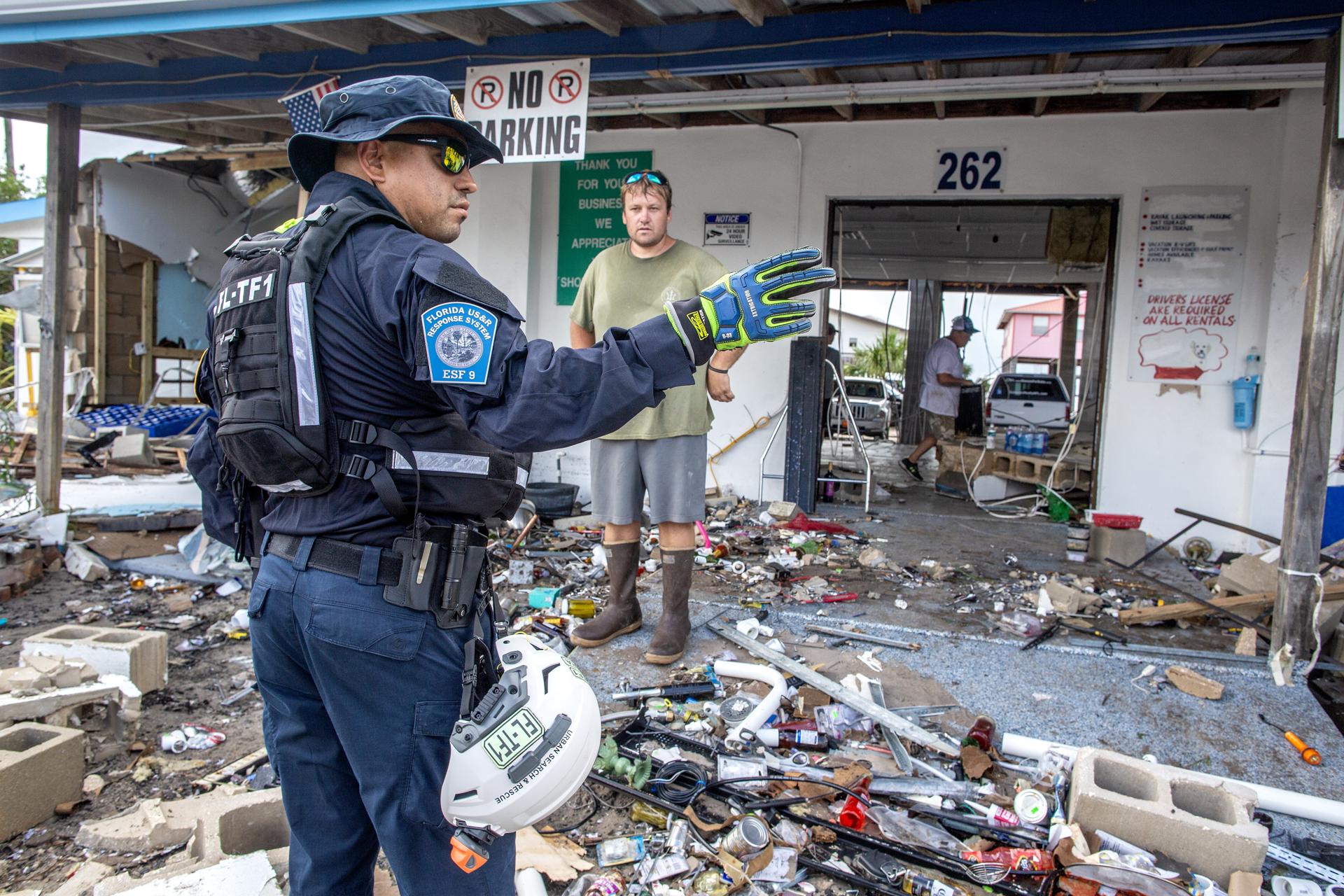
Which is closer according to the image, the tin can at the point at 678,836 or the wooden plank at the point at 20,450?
the tin can at the point at 678,836

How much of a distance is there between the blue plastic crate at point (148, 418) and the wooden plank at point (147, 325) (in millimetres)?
1238

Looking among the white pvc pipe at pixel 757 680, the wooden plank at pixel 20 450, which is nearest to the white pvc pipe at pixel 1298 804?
the white pvc pipe at pixel 757 680

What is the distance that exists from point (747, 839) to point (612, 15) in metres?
4.53

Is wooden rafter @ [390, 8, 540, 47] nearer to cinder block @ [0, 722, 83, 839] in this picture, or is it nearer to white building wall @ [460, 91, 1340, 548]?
white building wall @ [460, 91, 1340, 548]

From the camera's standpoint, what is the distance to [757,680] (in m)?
3.37

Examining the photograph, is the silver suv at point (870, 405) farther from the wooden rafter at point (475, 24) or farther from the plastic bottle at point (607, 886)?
the plastic bottle at point (607, 886)

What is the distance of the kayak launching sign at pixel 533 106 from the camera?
500 centimetres

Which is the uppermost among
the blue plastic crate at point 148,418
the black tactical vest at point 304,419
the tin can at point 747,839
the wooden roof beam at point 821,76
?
the wooden roof beam at point 821,76

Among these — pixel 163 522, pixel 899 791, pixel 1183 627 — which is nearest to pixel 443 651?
pixel 899 791

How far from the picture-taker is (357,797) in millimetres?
1654

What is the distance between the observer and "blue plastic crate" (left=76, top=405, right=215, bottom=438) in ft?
27.9

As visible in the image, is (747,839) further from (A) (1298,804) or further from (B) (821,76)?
(B) (821,76)

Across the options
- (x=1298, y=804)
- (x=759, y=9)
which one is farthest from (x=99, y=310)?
(x=1298, y=804)

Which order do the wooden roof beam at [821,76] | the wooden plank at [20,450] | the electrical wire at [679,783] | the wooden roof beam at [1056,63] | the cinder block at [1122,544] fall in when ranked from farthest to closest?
1. the wooden plank at [20,450]
2. the wooden roof beam at [821,76]
3. the cinder block at [1122,544]
4. the wooden roof beam at [1056,63]
5. the electrical wire at [679,783]
